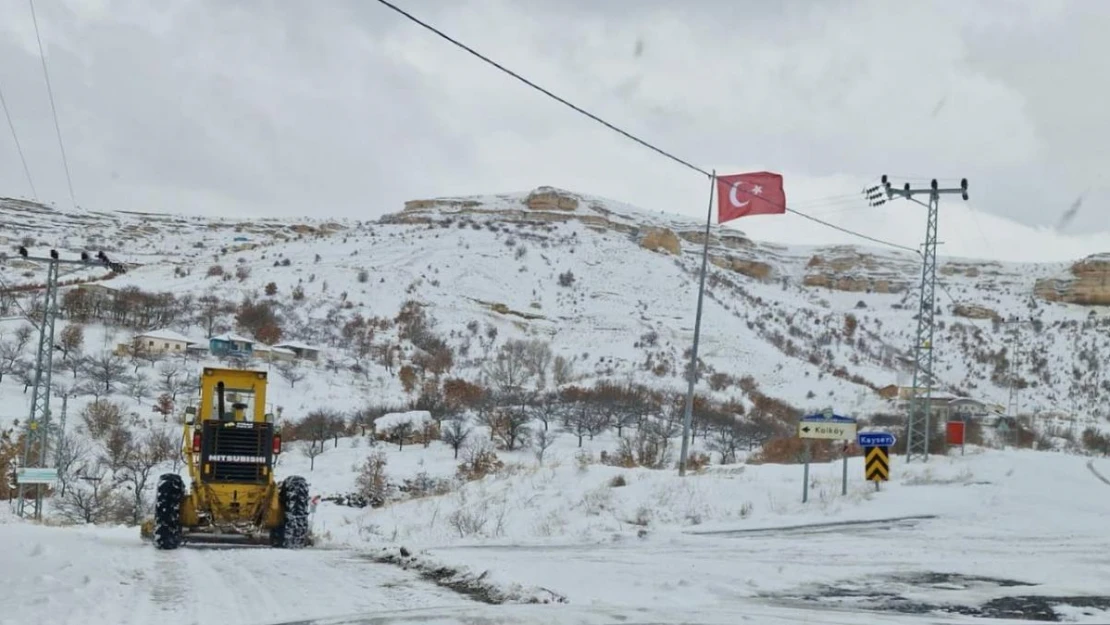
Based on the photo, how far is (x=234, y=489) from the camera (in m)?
16.3

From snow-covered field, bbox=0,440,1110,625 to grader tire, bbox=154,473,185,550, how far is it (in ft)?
1.31

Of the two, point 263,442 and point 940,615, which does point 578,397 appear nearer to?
point 263,442

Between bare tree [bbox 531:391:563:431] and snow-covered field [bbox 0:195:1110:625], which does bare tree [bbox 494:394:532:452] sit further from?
snow-covered field [bbox 0:195:1110:625]

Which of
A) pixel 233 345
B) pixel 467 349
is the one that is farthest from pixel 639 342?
pixel 233 345

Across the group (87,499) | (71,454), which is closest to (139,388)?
(71,454)

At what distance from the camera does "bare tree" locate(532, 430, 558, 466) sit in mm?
56200

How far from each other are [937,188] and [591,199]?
134 meters

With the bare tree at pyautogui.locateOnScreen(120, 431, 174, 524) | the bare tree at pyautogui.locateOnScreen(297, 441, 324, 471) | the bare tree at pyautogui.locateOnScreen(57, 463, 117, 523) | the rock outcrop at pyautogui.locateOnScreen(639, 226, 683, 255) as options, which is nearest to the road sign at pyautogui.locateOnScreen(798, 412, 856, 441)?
the bare tree at pyautogui.locateOnScreen(57, 463, 117, 523)

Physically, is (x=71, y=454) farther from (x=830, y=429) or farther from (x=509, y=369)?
(x=830, y=429)

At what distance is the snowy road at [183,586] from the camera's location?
28.1ft

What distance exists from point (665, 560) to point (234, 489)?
7426mm

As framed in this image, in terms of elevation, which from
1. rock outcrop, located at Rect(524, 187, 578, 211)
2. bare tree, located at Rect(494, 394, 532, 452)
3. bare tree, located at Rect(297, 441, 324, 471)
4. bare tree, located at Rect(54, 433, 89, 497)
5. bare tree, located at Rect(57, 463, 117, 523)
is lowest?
bare tree, located at Rect(57, 463, 117, 523)

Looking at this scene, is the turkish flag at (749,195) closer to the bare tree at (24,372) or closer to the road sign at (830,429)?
the road sign at (830,429)

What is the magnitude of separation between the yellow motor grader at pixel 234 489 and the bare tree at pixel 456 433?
39072mm
